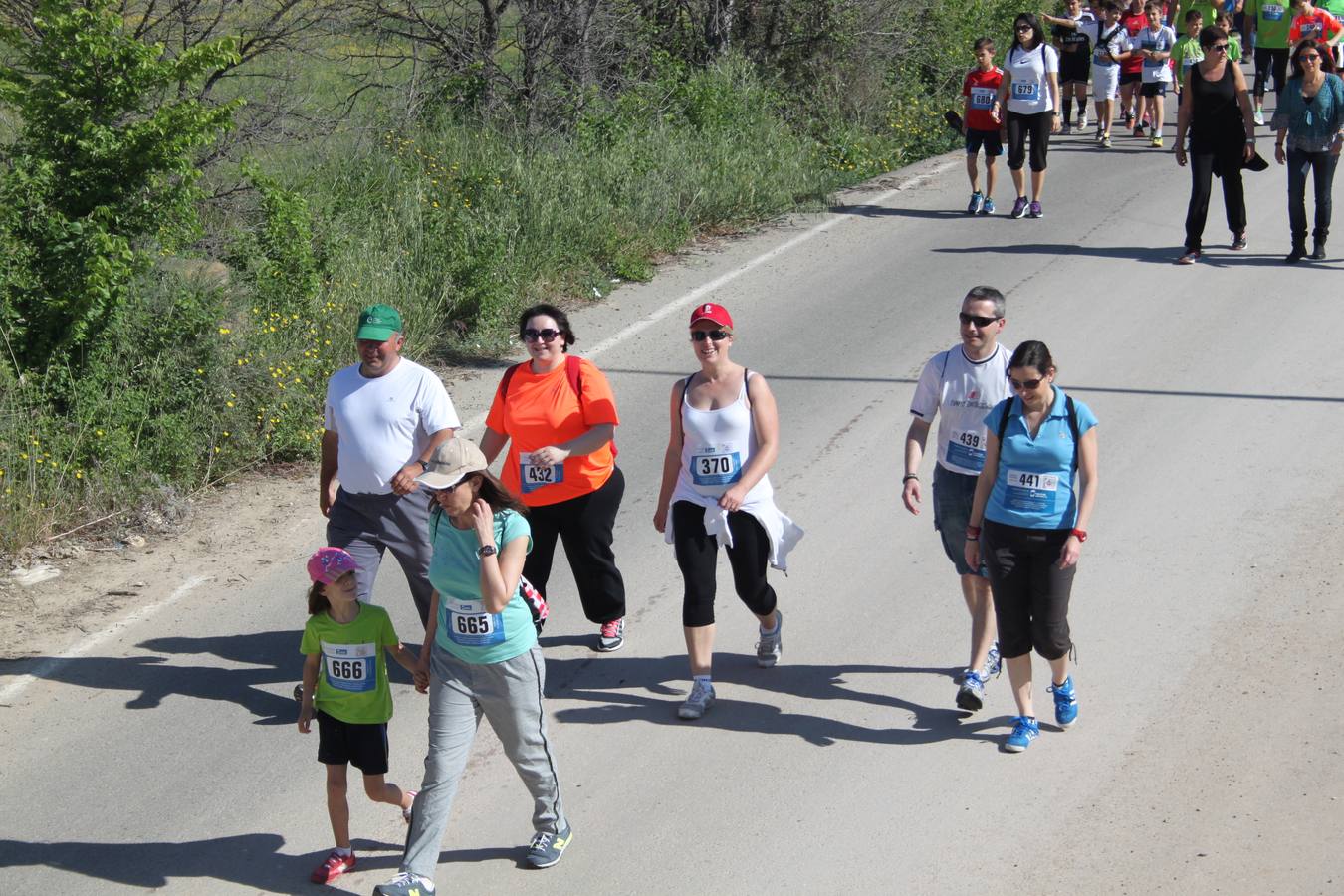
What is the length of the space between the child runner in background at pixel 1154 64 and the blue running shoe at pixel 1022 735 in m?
14.0

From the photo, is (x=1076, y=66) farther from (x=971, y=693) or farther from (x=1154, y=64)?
(x=971, y=693)

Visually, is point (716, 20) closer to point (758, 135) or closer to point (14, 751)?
point (758, 135)

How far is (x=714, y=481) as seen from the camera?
6785mm

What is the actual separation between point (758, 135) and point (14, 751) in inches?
489

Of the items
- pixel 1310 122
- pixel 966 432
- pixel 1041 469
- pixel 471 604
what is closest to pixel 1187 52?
pixel 1310 122

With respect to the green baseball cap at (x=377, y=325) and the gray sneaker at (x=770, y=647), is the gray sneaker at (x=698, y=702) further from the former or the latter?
the green baseball cap at (x=377, y=325)

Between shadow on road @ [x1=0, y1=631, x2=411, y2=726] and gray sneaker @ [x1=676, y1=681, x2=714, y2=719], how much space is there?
1.45m

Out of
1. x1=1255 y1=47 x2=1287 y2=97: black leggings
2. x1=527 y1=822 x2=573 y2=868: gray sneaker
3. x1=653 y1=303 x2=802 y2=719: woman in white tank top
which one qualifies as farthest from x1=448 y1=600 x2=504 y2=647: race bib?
x1=1255 y1=47 x2=1287 y2=97: black leggings

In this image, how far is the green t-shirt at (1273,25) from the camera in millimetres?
20625

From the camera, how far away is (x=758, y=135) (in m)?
17.5

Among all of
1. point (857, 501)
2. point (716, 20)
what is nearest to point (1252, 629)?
point (857, 501)

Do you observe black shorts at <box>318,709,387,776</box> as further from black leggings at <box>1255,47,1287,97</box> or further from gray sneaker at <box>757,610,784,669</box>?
black leggings at <box>1255,47,1287,97</box>

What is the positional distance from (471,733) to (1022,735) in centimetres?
233

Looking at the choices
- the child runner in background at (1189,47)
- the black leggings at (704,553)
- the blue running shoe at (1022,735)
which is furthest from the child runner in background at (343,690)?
the child runner in background at (1189,47)
